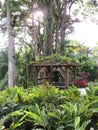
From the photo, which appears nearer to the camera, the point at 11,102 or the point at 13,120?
the point at 13,120

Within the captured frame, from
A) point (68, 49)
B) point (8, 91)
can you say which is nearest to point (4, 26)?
point (68, 49)

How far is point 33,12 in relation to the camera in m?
20.9

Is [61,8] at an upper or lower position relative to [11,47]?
upper

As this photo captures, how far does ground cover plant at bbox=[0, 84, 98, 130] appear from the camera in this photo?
3.55m

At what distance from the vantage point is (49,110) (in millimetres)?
3924

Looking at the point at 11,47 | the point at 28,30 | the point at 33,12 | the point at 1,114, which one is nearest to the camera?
the point at 1,114

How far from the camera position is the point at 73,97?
4.27 meters

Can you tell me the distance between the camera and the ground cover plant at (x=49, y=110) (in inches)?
140

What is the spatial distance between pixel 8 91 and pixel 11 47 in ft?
44.7

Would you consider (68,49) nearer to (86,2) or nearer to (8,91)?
(86,2)

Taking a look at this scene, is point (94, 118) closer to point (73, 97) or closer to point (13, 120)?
point (73, 97)

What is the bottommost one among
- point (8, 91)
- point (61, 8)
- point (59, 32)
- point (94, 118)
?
point (94, 118)

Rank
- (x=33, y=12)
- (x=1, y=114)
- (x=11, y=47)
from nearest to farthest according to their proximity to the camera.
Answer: (x=1, y=114)
(x=11, y=47)
(x=33, y=12)

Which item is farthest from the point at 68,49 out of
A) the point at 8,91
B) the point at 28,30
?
the point at 8,91
